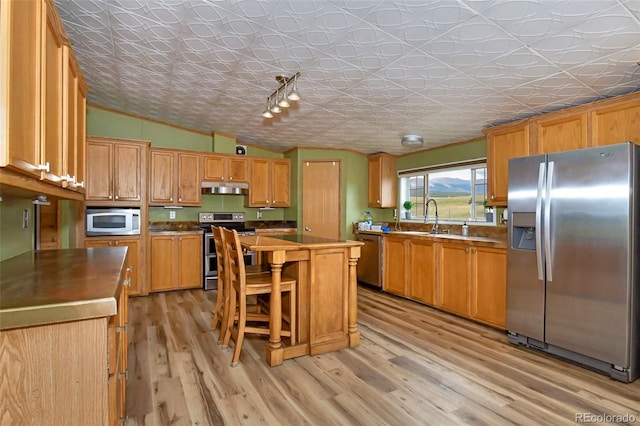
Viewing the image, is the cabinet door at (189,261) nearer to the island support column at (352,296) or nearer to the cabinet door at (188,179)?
the cabinet door at (188,179)

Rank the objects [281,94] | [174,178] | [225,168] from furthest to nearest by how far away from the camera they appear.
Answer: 1. [225,168]
2. [174,178]
3. [281,94]

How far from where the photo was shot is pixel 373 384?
239 centimetres

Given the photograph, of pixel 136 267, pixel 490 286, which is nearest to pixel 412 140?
pixel 490 286

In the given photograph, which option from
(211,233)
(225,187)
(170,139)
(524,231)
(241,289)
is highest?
(170,139)

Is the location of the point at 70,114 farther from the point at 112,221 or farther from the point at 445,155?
the point at 445,155

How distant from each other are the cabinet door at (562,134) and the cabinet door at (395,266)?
2.02m

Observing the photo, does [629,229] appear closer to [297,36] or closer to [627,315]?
[627,315]

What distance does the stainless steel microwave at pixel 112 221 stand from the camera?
454 cm

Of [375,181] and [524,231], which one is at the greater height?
[375,181]

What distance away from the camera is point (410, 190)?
5.90 meters

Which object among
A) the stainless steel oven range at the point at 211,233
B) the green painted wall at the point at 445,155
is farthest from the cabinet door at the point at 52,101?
the green painted wall at the point at 445,155

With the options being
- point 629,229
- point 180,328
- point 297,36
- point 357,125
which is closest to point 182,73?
point 297,36

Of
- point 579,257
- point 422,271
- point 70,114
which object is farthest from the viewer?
point 422,271

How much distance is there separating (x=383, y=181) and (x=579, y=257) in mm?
3484
